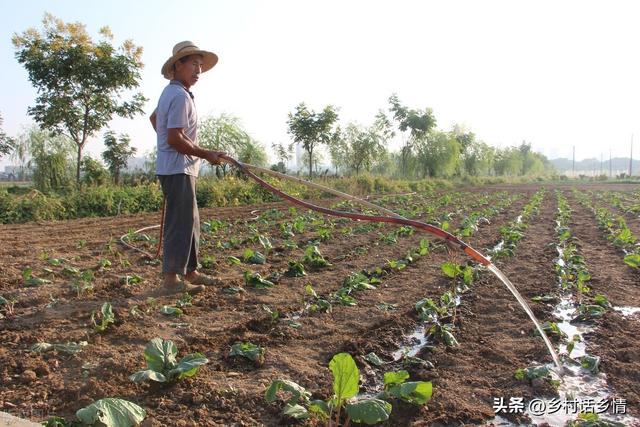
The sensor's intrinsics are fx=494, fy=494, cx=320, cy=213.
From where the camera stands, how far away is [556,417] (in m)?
2.61

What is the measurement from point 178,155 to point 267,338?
1835 millimetres

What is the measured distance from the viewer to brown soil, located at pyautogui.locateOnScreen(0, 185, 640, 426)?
8.38 ft

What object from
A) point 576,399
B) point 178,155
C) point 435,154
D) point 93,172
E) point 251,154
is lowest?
point 576,399

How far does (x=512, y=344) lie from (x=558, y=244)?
546cm

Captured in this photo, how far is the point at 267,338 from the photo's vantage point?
3477 millimetres

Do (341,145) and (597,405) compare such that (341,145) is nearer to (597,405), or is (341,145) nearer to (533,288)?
(533,288)

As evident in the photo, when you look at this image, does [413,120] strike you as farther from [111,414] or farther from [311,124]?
[111,414]

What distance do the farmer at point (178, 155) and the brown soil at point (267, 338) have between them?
0.48 metres

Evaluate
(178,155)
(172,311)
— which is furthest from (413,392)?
(178,155)

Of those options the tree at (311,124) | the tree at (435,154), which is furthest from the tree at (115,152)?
the tree at (435,154)

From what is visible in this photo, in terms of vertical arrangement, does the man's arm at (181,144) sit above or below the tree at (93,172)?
below

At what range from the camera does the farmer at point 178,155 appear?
4.20m

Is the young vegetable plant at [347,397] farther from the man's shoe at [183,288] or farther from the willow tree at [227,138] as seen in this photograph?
the willow tree at [227,138]

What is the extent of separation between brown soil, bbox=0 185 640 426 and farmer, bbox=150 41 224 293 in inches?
19.0
